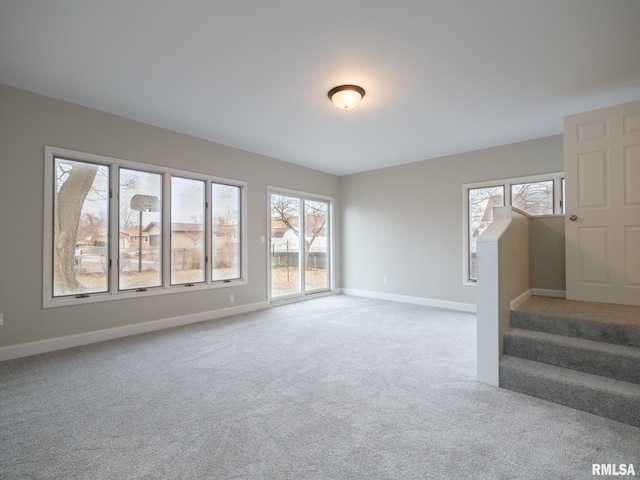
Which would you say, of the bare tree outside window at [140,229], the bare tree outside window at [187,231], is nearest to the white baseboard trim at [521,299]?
the bare tree outside window at [187,231]

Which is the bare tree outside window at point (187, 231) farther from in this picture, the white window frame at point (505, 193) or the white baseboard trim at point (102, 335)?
the white window frame at point (505, 193)

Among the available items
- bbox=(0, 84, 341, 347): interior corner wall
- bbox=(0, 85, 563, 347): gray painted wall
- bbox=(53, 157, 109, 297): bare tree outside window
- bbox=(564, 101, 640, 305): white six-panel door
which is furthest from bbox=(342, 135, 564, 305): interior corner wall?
bbox=(53, 157, 109, 297): bare tree outside window

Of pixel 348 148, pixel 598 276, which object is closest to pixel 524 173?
pixel 598 276

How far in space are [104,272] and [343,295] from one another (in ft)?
15.4

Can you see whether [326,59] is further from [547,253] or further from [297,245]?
[297,245]

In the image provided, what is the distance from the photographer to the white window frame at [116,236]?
345 cm

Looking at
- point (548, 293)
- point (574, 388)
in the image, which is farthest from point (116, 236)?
point (548, 293)

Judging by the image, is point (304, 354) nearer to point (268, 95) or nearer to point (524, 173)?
point (268, 95)

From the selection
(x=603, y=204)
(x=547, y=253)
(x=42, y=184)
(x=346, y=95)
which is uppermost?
(x=346, y=95)

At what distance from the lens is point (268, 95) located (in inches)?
135

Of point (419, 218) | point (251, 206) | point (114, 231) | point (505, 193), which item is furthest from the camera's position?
point (419, 218)

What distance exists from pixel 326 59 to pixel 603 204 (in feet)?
11.1

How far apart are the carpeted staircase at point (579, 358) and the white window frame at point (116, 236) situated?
13.7ft

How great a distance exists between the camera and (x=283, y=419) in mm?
2133
